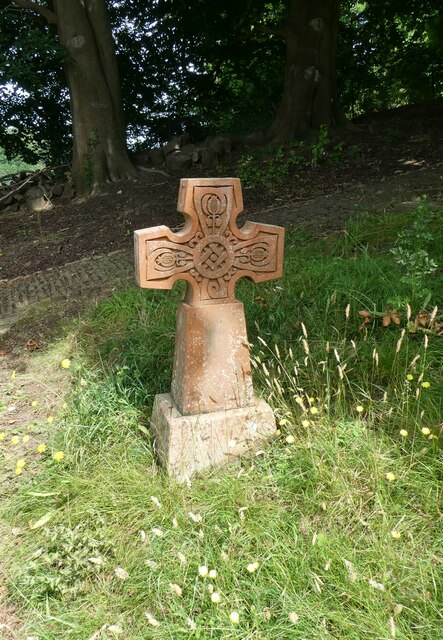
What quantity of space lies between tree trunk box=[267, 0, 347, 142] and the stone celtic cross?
6.85 metres

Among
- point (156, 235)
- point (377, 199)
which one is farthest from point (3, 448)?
point (377, 199)

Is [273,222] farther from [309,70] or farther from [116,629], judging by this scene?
[116,629]

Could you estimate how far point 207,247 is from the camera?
2557mm

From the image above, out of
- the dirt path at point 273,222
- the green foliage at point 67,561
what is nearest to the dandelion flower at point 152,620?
the green foliage at point 67,561

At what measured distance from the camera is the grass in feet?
5.92

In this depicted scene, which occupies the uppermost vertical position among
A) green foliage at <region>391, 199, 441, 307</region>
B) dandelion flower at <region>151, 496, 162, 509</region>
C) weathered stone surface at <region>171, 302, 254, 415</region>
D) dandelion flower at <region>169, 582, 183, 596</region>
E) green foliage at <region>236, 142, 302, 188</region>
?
green foliage at <region>236, 142, 302, 188</region>

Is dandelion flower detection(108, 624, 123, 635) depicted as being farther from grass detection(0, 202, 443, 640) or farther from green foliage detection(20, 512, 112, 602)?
green foliage detection(20, 512, 112, 602)

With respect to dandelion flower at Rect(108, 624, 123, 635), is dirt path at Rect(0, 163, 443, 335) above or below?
above

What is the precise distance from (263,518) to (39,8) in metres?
8.91

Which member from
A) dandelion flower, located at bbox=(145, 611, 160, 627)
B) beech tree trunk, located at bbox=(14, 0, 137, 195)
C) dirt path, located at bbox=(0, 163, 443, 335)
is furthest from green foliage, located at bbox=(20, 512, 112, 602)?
beech tree trunk, located at bbox=(14, 0, 137, 195)

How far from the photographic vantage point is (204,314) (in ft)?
8.64

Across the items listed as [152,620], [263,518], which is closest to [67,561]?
[152,620]

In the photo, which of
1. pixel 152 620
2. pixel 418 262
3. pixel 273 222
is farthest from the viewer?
pixel 273 222

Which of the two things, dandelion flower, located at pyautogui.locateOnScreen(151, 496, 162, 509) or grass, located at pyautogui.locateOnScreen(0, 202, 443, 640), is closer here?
grass, located at pyautogui.locateOnScreen(0, 202, 443, 640)
